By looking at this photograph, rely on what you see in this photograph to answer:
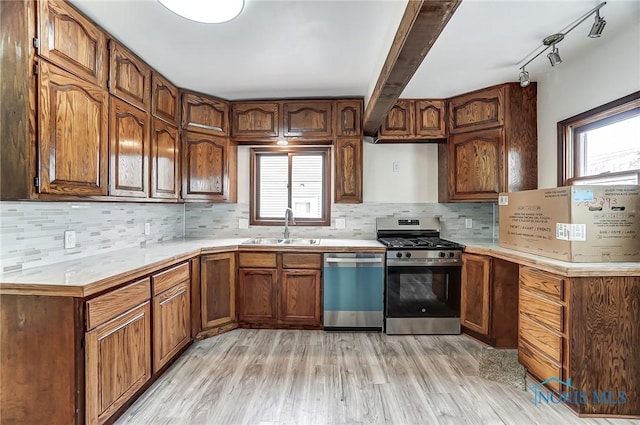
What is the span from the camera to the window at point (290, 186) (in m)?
3.42

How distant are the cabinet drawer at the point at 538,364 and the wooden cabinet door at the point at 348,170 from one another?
1.90 m

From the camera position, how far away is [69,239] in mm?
1979

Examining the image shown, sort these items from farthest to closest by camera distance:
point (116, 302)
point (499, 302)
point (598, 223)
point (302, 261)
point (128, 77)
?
point (302, 261) → point (499, 302) → point (128, 77) → point (598, 223) → point (116, 302)

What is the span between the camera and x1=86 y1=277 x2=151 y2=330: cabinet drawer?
4.73 feet

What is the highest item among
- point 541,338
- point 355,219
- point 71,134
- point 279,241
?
point 71,134

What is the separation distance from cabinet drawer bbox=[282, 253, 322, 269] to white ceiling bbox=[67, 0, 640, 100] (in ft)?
5.54

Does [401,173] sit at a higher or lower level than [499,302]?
higher

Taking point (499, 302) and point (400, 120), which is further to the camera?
point (400, 120)

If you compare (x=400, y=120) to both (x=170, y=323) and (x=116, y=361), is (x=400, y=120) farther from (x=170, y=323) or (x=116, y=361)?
(x=116, y=361)

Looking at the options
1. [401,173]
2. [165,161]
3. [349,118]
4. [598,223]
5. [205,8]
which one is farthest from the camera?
[401,173]

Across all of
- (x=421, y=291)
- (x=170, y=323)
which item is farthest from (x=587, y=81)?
(x=170, y=323)

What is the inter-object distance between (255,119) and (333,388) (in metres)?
2.66

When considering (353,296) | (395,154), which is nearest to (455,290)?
(353,296)

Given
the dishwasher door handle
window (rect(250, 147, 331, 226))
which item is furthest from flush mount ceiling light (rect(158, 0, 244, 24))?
the dishwasher door handle
